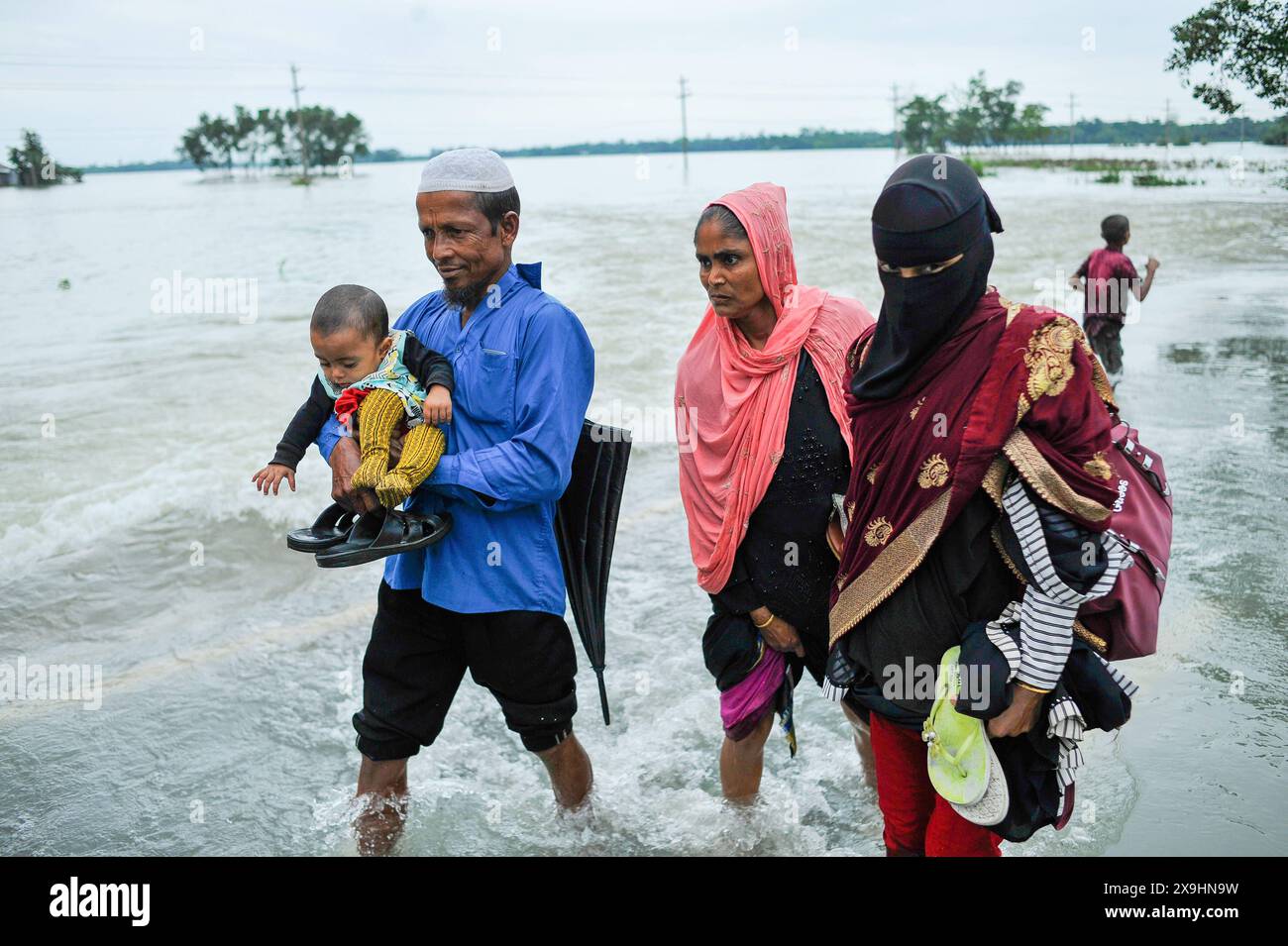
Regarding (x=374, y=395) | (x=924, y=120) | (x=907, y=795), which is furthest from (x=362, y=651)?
(x=924, y=120)

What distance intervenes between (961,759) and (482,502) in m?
1.32

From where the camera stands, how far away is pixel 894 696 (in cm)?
233

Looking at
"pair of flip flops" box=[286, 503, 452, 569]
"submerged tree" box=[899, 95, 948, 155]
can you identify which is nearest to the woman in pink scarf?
"pair of flip flops" box=[286, 503, 452, 569]

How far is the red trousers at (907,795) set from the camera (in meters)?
2.40

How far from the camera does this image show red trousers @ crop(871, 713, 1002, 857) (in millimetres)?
2396

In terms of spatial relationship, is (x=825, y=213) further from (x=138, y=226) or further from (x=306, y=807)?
(x=306, y=807)

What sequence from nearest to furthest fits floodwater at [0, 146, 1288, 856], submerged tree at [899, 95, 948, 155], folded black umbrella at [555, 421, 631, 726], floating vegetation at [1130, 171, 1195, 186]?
folded black umbrella at [555, 421, 631, 726] < floodwater at [0, 146, 1288, 856] < floating vegetation at [1130, 171, 1195, 186] < submerged tree at [899, 95, 948, 155]

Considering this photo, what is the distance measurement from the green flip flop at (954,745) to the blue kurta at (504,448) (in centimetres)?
111

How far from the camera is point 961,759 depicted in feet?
7.16

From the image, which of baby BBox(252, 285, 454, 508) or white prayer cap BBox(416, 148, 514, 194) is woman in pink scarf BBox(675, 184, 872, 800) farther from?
baby BBox(252, 285, 454, 508)

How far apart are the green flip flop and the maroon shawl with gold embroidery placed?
223mm

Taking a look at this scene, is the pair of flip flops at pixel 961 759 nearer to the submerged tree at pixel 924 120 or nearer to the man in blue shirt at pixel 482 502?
A: the man in blue shirt at pixel 482 502

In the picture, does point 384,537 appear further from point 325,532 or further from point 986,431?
point 986,431

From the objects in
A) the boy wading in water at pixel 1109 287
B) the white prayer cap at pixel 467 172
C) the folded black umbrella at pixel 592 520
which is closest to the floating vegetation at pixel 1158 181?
the boy wading in water at pixel 1109 287
